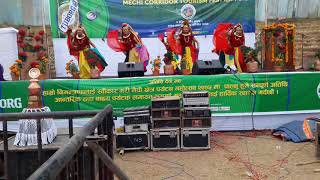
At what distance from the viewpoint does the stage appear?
8.29m

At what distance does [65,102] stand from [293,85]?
171 inches

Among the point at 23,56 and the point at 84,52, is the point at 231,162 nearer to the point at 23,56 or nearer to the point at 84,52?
the point at 84,52

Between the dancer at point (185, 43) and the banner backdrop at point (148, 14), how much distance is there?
33 cm

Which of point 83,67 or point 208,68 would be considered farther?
point 83,67

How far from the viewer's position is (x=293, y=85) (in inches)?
329

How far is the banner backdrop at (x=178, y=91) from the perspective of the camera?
8289 mm

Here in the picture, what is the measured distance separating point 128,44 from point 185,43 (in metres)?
1.46

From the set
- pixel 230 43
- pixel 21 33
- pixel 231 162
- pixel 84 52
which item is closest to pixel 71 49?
pixel 84 52

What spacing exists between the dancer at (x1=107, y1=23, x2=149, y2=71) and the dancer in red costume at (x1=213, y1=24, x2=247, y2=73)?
192 centimetres

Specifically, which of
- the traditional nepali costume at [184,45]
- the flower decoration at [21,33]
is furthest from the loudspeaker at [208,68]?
the flower decoration at [21,33]

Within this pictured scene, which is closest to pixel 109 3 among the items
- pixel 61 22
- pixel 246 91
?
pixel 61 22

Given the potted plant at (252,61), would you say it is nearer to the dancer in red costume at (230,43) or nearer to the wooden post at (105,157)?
the dancer in red costume at (230,43)

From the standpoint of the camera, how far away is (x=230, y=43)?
11141 millimetres

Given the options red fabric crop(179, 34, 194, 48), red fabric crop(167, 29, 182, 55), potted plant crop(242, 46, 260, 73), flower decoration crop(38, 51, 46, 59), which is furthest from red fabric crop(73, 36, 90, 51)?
potted plant crop(242, 46, 260, 73)
